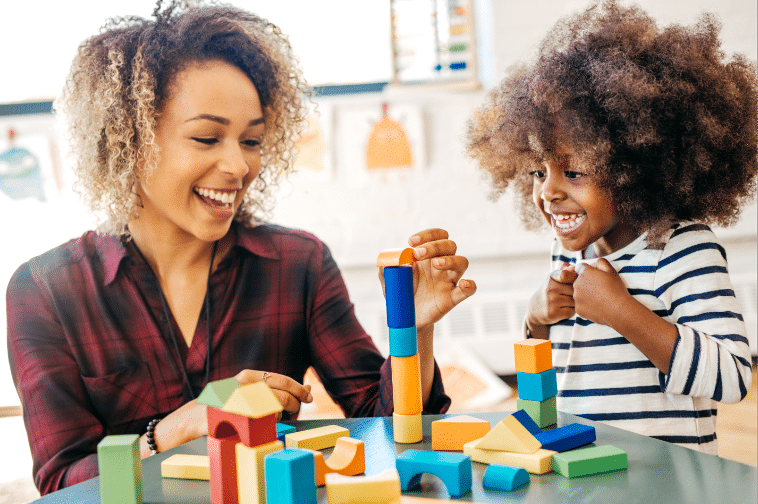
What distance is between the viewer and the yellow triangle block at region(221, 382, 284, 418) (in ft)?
1.69

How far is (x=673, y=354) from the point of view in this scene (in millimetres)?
883

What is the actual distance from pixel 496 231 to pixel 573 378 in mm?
1942

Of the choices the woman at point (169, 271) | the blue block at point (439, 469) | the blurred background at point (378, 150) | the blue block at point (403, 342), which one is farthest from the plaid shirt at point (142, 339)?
the blurred background at point (378, 150)

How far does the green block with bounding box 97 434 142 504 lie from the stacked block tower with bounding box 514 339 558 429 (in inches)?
16.1

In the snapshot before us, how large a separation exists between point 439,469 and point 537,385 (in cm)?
20

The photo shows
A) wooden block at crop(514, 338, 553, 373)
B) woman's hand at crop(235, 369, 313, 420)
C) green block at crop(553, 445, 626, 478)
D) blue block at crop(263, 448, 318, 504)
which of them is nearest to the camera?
blue block at crop(263, 448, 318, 504)

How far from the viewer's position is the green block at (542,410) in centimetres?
73

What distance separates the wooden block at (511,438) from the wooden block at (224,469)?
0.25 m

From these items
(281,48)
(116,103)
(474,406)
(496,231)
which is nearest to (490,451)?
(116,103)

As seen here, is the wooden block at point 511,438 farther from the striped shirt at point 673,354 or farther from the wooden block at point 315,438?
the striped shirt at point 673,354

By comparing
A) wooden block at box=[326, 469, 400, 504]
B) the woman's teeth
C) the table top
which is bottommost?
the table top

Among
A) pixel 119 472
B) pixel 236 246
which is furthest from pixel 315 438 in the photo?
pixel 236 246

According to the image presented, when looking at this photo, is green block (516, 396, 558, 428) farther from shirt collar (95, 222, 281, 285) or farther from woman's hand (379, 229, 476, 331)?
shirt collar (95, 222, 281, 285)

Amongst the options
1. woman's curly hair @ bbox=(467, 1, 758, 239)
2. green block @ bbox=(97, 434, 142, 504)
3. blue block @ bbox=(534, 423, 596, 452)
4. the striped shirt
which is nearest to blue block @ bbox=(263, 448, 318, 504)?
green block @ bbox=(97, 434, 142, 504)
